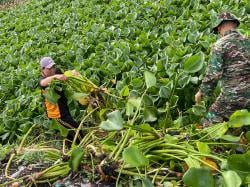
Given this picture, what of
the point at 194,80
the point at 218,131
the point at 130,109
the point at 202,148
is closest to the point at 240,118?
the point at 218,131

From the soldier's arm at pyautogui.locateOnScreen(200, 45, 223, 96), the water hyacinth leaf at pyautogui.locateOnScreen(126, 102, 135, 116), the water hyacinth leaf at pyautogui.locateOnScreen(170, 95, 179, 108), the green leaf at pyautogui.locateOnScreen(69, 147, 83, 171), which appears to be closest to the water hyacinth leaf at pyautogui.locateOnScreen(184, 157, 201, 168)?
the green leaf at pyautogui.locateOnScreen(69, 147, 83, 171)

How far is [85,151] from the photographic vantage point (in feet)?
11.0

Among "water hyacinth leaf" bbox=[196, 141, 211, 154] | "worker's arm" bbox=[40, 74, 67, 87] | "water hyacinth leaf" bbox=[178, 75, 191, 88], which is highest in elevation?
"worker's arm" bbox=[40, 74, 67, 87]

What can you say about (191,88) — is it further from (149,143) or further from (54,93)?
(149,143)

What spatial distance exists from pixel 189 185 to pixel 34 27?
7831mm

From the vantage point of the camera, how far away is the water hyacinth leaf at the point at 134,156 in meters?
Result: 2.85

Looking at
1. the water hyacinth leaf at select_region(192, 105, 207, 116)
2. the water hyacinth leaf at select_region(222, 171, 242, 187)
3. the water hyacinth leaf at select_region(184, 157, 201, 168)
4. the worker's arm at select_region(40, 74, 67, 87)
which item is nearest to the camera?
the water hyacinth leaf at select_region(222, 171, 242, 187)

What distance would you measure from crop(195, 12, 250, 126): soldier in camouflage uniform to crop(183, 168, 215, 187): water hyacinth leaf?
1088 millimetres

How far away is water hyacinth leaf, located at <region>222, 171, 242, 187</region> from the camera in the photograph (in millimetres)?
2575

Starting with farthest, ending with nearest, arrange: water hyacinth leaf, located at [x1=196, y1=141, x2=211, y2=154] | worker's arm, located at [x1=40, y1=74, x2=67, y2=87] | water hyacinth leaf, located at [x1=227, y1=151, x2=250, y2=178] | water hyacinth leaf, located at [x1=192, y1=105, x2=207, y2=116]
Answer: worker's arm, located at [x1=40, y1=74, x2=67, y2=87] < water hyacinth leaf, located at [x1=192, y1=105, x2=207, y2=116] < water hyacinth leaf, located at [x1=196, y1=141, x2=211, y2=154] < water hyacinth leaf, located at [x1=227, y1=151, x2=250, y2=178]

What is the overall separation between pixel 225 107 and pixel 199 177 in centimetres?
117

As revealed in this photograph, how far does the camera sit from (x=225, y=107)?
12.0 ft

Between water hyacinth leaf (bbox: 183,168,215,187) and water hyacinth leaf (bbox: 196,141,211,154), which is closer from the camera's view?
water hyacinth leaf (bbox: 183,168,215,187)

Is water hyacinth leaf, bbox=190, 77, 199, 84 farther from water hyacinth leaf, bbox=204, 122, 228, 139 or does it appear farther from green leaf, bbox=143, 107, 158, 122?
water hyacinth leaf, bbox=204, 122, 228, 139
